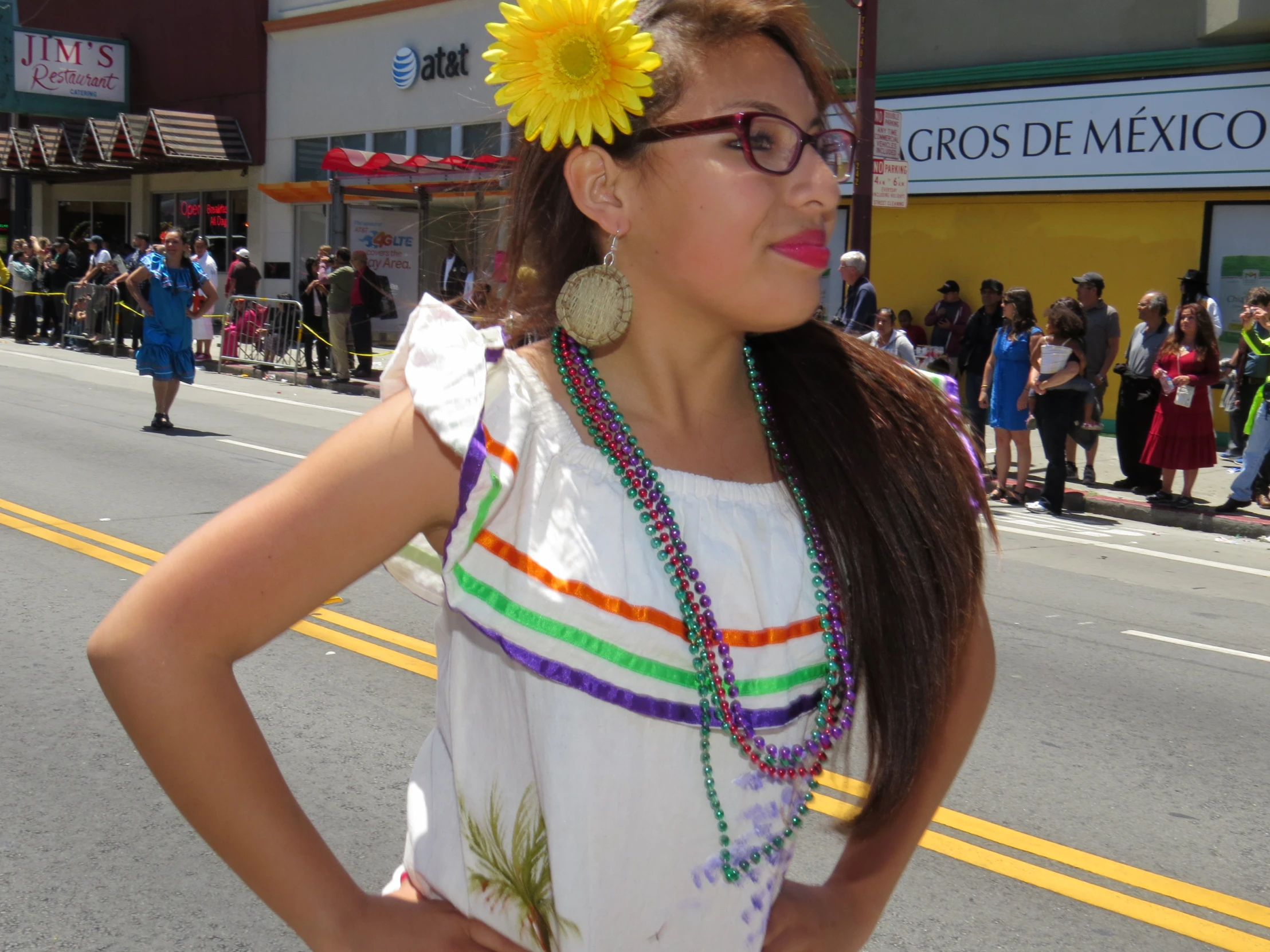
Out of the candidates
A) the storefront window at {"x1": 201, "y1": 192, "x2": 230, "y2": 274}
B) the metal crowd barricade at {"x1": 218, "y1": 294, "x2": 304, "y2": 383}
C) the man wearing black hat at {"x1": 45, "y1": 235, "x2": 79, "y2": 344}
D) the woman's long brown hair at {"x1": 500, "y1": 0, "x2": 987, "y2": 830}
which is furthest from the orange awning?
the woman's long brown hair at {"x1": 500, "y1": 0, "x2": 987, "y2": 830}

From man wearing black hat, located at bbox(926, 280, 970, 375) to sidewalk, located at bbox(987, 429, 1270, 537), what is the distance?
2.52m

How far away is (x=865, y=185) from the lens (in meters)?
13.5

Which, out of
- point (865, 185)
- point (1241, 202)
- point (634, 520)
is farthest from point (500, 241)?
point (1241, 202)

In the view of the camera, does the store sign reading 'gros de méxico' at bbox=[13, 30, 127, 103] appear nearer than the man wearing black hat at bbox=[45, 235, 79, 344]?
No

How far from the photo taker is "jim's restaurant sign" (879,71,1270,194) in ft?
47.2

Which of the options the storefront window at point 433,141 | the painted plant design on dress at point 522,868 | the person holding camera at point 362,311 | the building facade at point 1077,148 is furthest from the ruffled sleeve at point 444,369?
the storefront window at point 433,141

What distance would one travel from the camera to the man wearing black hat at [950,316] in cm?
1622

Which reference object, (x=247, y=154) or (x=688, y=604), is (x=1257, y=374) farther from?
(x=247, y=154)

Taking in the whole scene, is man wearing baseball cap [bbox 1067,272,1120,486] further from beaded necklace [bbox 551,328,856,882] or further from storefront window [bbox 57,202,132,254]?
storefront window [bbox 57,202,132,254]

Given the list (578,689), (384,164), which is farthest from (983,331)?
(578,689)

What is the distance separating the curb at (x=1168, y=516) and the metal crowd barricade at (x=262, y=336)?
12.2 meters

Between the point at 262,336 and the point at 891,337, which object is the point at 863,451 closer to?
the point at 891,337

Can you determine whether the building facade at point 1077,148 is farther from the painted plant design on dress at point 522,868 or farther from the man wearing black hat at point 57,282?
the man wearing black hat at point 57,282

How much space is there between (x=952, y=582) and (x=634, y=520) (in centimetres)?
42
